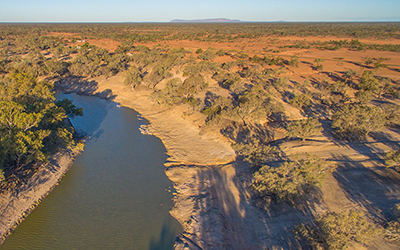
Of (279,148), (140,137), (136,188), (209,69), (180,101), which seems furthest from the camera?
(209,69)

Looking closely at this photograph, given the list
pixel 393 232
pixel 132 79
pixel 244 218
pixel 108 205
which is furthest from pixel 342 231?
pixel 132 79

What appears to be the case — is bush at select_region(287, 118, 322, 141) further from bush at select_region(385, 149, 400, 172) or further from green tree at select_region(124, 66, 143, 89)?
green tree at select_region(124, 66, 143, 89)

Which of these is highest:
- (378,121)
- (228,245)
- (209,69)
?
(209,69)

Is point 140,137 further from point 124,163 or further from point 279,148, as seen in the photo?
point 279,148

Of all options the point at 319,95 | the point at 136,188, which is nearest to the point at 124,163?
the point at 136,188

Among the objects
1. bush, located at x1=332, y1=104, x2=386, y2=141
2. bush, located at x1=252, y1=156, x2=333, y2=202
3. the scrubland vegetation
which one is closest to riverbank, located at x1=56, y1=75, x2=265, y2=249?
the scrubland vegetation

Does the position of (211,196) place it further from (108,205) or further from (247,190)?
(108,205)
